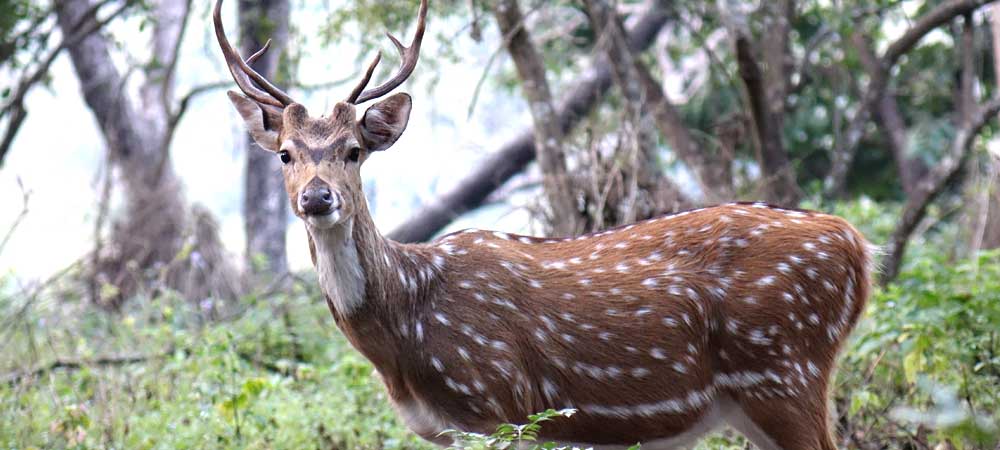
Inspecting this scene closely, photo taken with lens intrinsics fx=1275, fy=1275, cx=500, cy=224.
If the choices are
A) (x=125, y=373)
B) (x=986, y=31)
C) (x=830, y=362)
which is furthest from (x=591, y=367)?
(x=986, y=31)

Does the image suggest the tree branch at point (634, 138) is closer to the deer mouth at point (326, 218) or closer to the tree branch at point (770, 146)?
the tree branch at point (770, 146)

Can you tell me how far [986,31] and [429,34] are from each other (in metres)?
7.47

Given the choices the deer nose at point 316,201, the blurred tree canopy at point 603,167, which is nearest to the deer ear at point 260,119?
the deer nose at point 316,201

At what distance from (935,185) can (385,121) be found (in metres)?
5.04

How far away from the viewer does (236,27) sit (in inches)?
529

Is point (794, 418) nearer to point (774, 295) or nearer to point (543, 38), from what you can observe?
point (774, 295)

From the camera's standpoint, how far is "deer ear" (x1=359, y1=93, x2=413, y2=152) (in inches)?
219

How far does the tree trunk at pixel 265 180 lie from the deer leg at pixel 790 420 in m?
8.01

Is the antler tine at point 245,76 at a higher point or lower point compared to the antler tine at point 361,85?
higher

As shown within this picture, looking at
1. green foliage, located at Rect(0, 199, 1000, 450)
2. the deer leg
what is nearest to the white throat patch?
green foliage, located at Rect(0, 199, 1000, 450)

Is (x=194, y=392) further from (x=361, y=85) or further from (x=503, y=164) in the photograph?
(x=503, y=164)

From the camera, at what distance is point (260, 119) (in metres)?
5.70

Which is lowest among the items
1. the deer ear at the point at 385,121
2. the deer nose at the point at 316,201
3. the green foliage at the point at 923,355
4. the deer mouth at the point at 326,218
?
the green foliage at the point at 923,355

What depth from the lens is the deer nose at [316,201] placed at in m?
4.98
